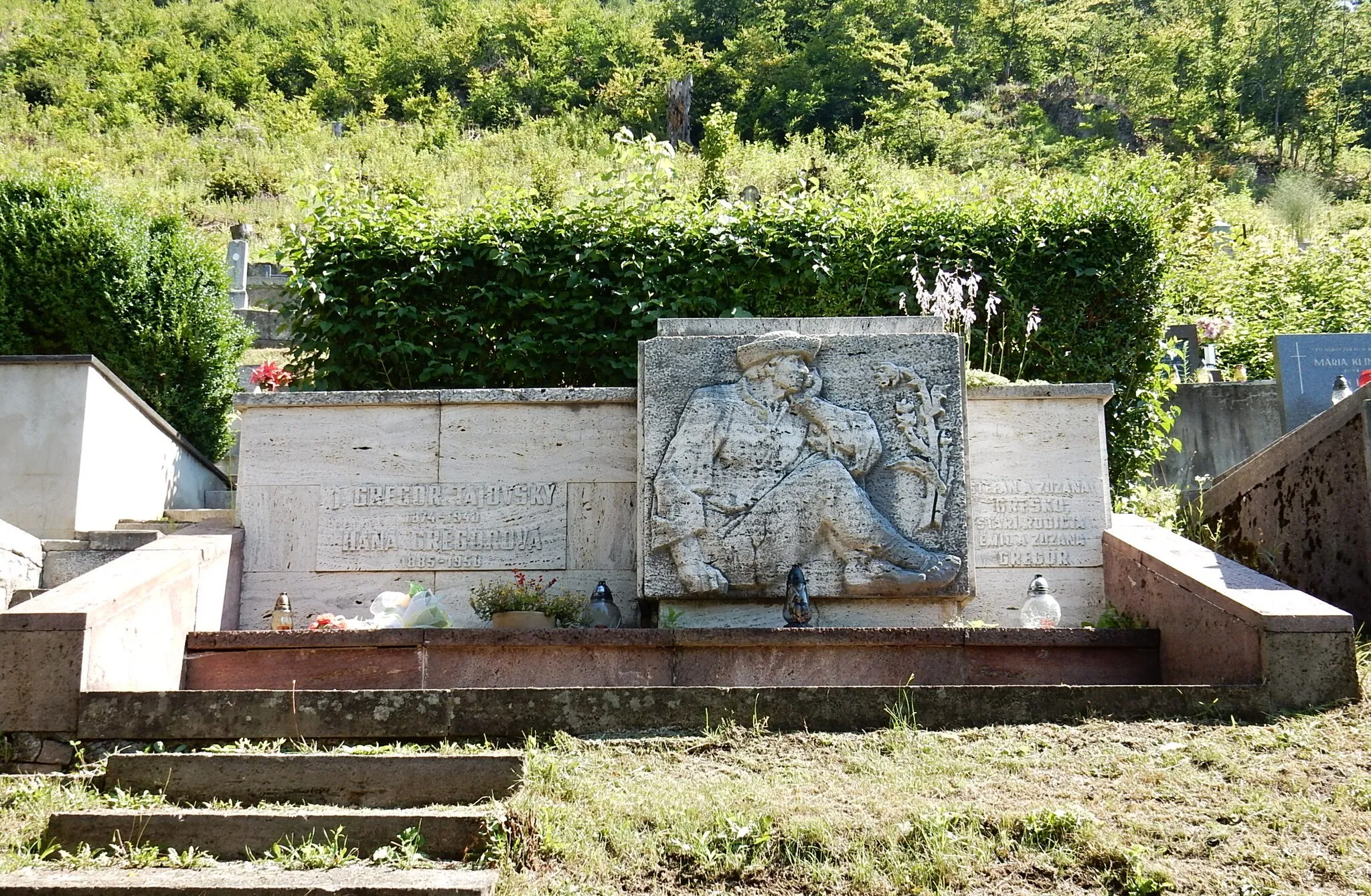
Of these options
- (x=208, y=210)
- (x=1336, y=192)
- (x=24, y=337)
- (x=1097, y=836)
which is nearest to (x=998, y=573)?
(x=1097, y=836)

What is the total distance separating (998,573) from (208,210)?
26.0 meters

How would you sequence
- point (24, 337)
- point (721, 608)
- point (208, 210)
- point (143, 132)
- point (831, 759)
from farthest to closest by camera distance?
point (143, 132)
point (208, 210)
point (24, 337)
point (721, 608)
point (831, 759)

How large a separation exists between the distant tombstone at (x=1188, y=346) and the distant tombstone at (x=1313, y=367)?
6.34 ft

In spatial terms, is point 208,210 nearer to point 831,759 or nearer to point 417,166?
point 417,166

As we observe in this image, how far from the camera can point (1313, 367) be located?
10.6 meters

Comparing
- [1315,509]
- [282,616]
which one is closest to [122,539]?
[282,616]

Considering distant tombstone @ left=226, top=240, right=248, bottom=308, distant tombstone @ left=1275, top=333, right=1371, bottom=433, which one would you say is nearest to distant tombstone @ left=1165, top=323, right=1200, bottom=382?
distant tombstone @ left=1275, top=333, right=1371, bottom=433

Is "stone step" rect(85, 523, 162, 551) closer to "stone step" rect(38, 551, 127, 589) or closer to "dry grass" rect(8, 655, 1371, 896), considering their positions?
"stone step" rect(38, 551, 127, 589)

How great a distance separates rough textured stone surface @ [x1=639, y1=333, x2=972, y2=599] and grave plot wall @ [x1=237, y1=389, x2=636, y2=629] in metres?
0.69

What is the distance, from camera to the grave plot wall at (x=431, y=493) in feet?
23.7

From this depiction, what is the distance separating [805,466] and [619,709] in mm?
2196

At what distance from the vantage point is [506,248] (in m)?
8.96

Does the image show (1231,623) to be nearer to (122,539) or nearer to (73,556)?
(73,556)

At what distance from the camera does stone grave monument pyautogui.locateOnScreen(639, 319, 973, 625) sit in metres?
6.55
